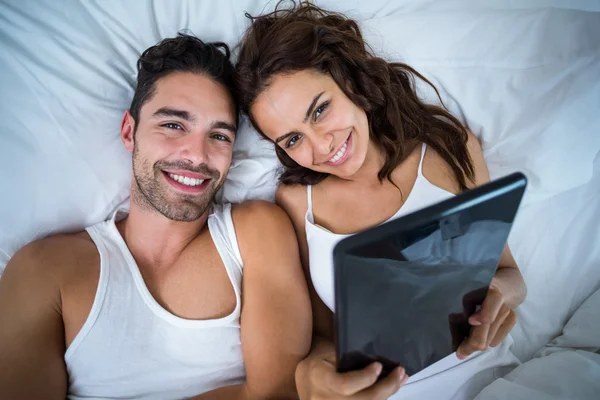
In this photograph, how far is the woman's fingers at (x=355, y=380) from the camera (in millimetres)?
645

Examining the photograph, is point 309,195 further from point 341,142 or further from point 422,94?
point 422,94

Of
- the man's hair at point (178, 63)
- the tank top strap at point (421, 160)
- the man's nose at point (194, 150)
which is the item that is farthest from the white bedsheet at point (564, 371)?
the man's hair at point (178, 63)

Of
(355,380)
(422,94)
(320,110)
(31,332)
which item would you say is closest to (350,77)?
(320,110)

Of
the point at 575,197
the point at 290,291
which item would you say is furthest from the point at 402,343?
the point at 575,197

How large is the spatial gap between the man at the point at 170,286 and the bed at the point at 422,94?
96mm

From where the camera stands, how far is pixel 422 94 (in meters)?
1.18

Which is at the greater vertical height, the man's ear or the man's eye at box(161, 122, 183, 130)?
the man's eye at box(161, 122, 183, 130)

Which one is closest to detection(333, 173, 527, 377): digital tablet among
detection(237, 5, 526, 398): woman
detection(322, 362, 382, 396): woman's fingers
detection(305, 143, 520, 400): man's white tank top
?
detection(322, 362, 382, 396): woman's fingers

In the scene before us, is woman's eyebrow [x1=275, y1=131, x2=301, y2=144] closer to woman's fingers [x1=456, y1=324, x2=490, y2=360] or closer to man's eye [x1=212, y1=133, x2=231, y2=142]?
man's eye [x1=212, y1=133, x2=231, y2=142]

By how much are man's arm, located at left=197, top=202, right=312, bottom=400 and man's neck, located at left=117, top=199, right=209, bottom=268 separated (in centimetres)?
17

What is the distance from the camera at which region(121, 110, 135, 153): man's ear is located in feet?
3.56

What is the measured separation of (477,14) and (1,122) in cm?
129

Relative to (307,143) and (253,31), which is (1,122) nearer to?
(253,31)

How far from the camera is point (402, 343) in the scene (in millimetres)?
678
